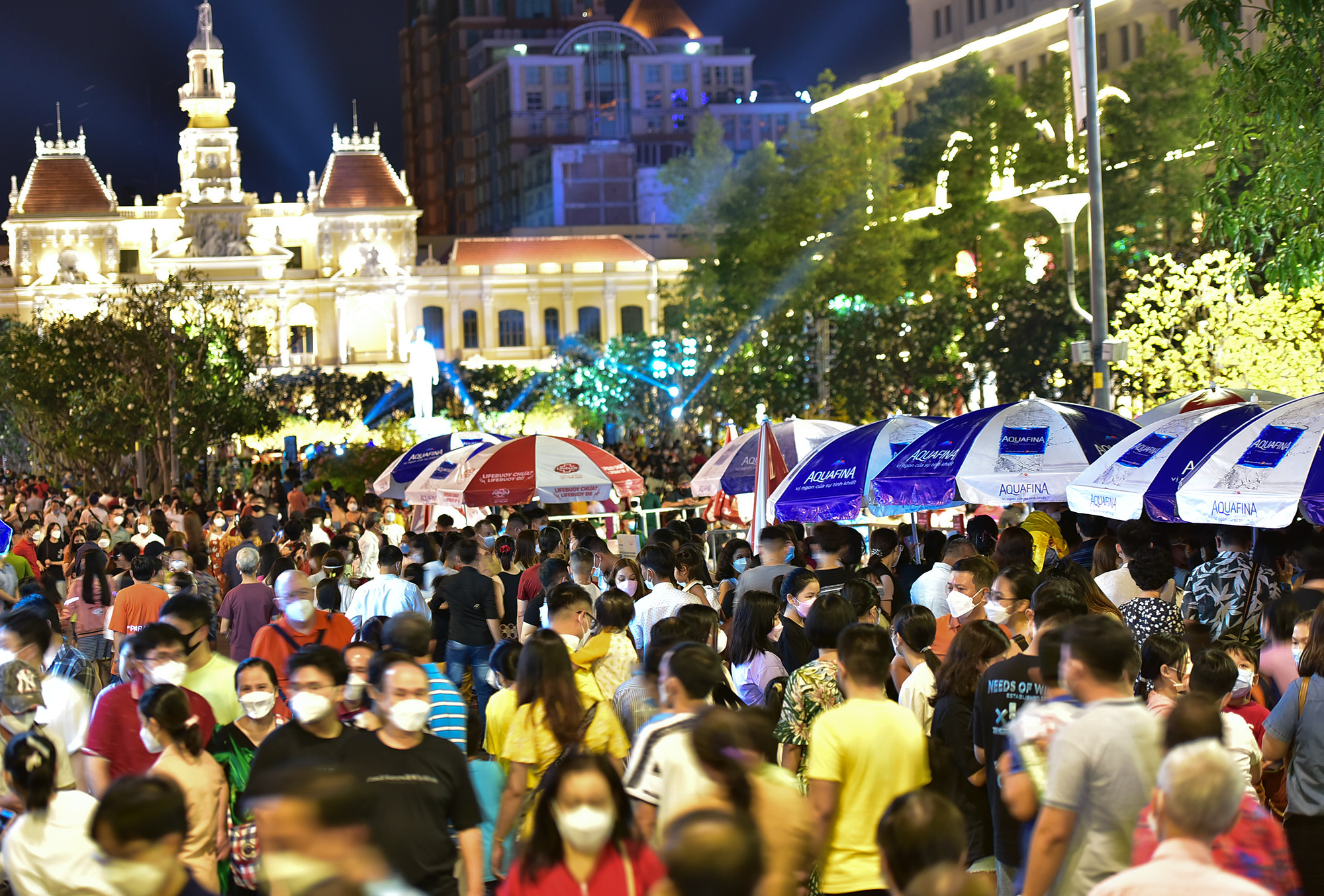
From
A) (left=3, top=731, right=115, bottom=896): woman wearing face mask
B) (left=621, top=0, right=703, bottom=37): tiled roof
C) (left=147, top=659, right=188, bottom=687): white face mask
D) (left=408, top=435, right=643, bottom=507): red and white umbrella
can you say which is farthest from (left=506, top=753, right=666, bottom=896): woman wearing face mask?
(left=621, top=0, right=703, bottom=37): tiled roof

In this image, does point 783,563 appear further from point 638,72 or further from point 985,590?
point 638,72

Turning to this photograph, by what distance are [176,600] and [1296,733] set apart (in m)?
4.43

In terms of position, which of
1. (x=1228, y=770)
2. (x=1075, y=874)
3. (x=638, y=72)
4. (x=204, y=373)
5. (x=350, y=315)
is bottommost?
(x=1075, y=874)

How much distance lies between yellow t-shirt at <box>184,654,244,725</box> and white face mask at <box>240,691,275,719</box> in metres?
0.56

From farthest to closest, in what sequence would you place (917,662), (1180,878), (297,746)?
1. (917,662)
2. (297,746)
3. (1180,878)

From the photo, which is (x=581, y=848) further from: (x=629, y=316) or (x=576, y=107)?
(x=576, y=107)

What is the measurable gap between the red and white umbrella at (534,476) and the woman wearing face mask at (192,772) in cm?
920

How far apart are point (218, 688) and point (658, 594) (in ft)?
8.53

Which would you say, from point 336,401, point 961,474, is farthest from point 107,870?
point 336,401

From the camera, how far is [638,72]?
4050 inches

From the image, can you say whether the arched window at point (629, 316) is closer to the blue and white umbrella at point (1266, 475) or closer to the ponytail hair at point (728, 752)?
the blue and white umbrella at point (1266, 475)

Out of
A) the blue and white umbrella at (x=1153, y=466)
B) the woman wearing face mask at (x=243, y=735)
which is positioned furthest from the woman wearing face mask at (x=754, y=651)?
the blue and white umbrella at (x=1153, y=466)

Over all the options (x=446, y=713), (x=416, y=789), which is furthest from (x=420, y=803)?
(x=446, y=713)

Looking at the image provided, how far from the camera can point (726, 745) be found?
4.42m
